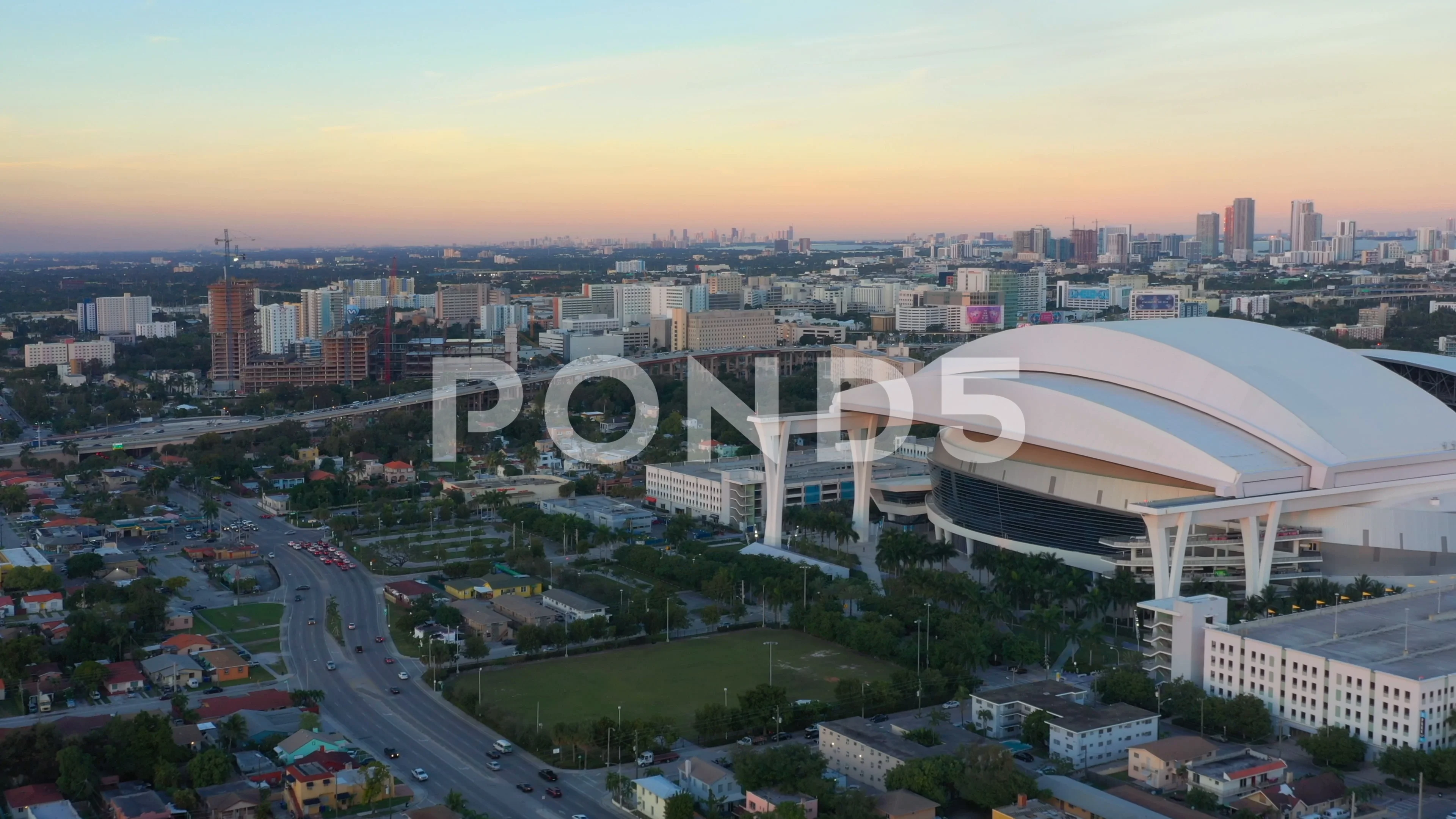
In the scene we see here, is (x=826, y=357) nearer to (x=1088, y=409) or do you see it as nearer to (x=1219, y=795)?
(x=1088, y=409)

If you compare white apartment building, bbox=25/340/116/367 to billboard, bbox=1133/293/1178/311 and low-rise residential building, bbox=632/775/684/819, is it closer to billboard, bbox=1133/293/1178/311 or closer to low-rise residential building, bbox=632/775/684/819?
billboard, bbox=1133/293/1178/311

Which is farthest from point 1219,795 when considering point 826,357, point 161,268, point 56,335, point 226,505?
point 161,268

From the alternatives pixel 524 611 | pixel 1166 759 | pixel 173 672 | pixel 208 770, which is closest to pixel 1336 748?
pixel 1166 759

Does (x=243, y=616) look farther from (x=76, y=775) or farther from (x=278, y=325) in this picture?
(x=278, y=325)

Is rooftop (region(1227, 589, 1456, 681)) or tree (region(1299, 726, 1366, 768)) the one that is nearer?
tree (region(1299, 726, 1366, 768))

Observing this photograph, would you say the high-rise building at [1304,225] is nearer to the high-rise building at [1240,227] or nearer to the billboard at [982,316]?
the high-rise building at [1240,227]

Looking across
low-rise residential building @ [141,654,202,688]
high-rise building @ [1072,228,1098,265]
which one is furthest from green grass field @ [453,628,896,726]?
high-rise building @ [1072,228,1098,265]

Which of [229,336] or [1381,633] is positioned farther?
[229,336]
